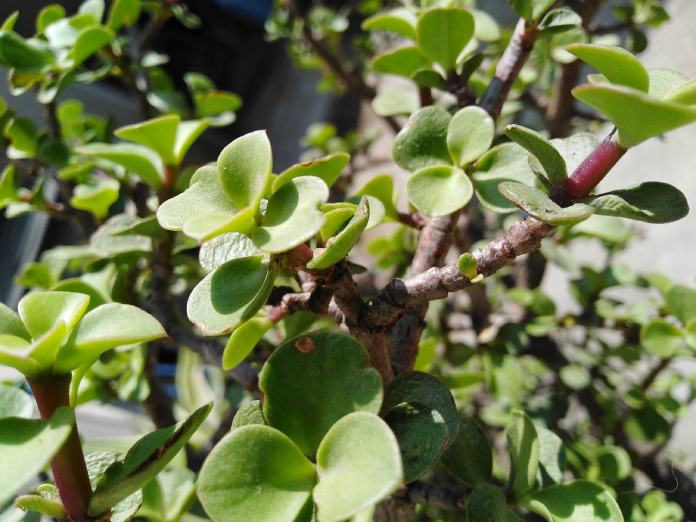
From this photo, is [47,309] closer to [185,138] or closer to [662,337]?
[185,138]

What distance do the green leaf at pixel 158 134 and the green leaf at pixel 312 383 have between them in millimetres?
257

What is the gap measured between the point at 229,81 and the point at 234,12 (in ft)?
0.99

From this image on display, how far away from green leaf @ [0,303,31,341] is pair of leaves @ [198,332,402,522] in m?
0.12

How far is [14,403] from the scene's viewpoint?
1.07ft

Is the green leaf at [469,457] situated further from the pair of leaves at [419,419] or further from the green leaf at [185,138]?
the green leaf at [185,138]

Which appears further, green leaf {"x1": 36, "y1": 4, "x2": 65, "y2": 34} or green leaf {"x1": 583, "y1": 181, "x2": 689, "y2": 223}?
green leaf {"x1": 36, "y1": 4, "x2": 65, "y2": 34}

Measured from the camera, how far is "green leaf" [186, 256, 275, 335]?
29 cm

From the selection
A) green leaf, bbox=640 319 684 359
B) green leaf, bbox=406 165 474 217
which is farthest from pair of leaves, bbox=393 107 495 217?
green leaf, bbox=640 319 684 359

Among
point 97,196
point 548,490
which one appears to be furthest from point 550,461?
point 97,196

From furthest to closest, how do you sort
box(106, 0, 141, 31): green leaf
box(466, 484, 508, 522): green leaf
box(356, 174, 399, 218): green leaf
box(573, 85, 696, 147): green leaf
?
box(106, 0, 141, 31): green leaf < box(356, 174, 399, 218): green leaf < box(466, 484, 508, 522): green leaf < box(573, 85, 696, 147): green leaf

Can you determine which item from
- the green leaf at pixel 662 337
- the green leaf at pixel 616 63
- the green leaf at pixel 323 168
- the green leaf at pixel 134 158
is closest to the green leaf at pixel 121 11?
the green leaf at pixel 134 158

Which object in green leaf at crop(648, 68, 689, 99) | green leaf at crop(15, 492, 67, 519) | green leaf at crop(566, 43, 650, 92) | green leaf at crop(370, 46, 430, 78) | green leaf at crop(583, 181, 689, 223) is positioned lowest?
green leaf at crop(15, 492, 67, 519)

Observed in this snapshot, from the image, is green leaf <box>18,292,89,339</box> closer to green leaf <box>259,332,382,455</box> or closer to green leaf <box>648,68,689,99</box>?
green leaf <box>259,332,382,455</box>

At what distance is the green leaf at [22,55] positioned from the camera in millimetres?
530
